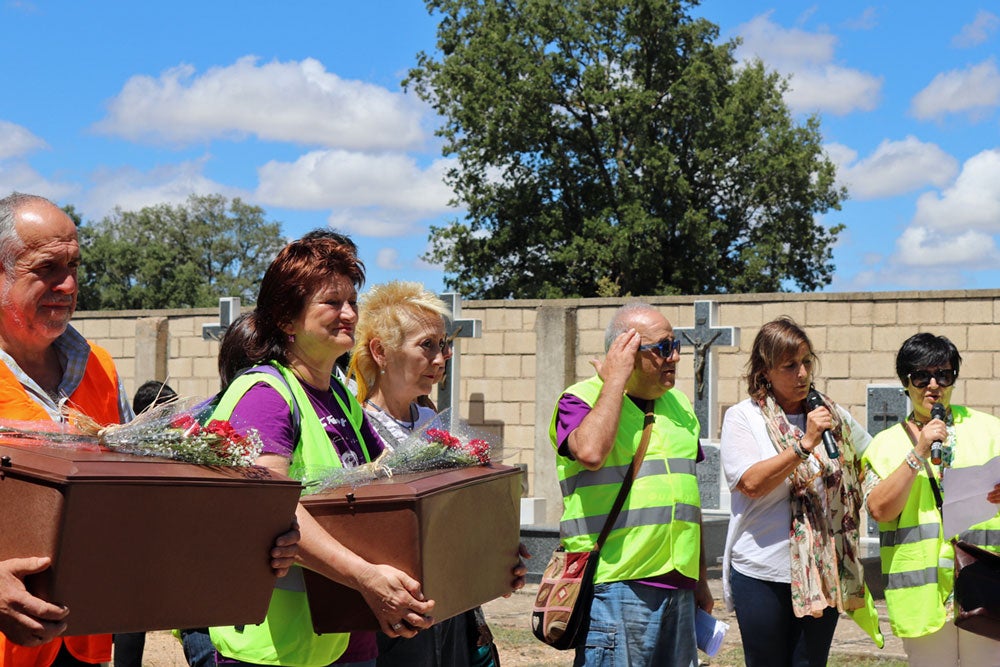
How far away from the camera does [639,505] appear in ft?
13.9

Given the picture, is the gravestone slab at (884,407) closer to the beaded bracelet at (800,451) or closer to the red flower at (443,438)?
the beaded bracelet at (800,451)

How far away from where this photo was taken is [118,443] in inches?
101

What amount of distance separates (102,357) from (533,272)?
30.6m

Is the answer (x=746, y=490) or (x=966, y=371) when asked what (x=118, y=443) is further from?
(x=966, y=371)

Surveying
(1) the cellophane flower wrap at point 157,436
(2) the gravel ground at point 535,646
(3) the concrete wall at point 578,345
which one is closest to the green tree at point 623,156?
(3) the concrete wall at point 578,345

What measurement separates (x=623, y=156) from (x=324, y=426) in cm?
3063

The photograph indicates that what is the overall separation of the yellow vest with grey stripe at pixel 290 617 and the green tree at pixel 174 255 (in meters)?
47.1

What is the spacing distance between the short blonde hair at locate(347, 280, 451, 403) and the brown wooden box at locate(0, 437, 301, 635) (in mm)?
1529

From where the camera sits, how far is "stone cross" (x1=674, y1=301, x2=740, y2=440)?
12273 mm

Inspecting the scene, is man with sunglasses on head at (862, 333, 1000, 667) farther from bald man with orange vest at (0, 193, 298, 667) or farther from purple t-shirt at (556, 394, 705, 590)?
Answer: bald man with orange vest at (0, 193, 298, 667)

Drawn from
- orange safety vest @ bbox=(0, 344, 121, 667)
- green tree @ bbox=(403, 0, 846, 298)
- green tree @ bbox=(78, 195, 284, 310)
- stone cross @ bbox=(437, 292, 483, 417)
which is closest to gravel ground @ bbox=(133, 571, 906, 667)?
stone cross @ bbox=(437, 292, 483, 417)

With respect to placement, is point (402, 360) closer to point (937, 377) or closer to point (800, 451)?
point (800, 451)

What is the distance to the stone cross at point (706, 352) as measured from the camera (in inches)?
483

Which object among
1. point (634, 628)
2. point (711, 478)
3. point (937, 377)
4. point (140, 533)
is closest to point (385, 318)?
point (634, 628)
